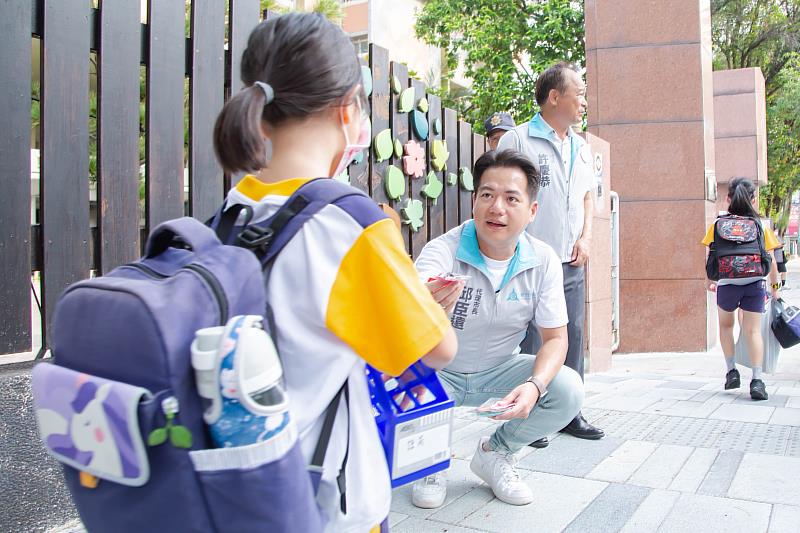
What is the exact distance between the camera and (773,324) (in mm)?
5812

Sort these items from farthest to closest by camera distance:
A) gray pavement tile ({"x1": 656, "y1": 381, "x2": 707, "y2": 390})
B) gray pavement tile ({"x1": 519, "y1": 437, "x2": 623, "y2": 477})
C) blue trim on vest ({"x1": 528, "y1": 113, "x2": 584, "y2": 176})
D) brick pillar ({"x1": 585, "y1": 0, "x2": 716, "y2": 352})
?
brick pillar ({"x1": 585, "y1": 0, "x2": 716, "y2": 352})
gray pavement tile ({"x1": 656, "y1": 381, "x2": 707, "y2": 390})
blue trim on vest ({"x1": 528, "y1": 113, "x2": 584, "y2": 176})
gray pavement tile ({"x1": 519, "y1": 437, "x2": 623, "y2": 477})

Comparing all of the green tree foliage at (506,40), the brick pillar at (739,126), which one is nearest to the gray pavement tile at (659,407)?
the green tree foliage at (506,40)

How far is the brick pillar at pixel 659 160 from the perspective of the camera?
29.5 feet

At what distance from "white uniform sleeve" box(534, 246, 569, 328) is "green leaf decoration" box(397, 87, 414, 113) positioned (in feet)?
6.69

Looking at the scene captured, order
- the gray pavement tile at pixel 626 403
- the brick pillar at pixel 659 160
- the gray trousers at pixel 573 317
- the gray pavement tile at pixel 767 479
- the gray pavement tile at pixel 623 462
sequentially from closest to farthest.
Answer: the gray pavement tile at pixel 767 479, the gray pavement tile at pixel 623 462, the gray trousers at pixel 573 317, the gray pavement tile at pixel 626 403, the brick pillar at pixel 659 160

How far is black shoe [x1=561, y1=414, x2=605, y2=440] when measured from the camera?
4016 mm

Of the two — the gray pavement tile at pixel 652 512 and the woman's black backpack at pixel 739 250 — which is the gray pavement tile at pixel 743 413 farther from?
the gray pavement tile at pixel 652 512

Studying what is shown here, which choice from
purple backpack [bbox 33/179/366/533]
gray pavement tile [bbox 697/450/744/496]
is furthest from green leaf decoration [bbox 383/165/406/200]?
purple backpack [bbox 33/179/366/533]

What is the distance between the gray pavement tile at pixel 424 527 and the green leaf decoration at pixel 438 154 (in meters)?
3.02

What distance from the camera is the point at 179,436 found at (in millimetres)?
1095

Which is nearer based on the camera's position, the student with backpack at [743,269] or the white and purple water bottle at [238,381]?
the white and purple water bottle at [238,381]

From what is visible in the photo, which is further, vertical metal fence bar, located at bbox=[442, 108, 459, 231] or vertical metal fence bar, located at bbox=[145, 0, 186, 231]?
vertical metal fence bar, located at bbox=[442, 108, 459, 231]

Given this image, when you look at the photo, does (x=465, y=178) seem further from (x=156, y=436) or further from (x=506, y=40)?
(x=506, y=40)

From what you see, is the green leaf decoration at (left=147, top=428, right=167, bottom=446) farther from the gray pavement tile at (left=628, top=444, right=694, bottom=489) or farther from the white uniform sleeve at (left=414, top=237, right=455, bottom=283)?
the gray pavement tile at (left=628, top=444, right=694, bottom=489)
